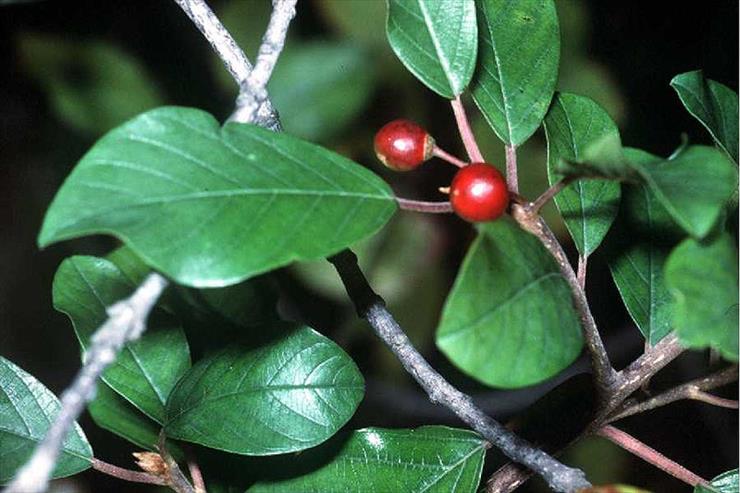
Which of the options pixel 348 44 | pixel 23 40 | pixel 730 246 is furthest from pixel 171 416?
pixel 23 40

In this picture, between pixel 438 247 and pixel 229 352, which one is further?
pixel 438 247

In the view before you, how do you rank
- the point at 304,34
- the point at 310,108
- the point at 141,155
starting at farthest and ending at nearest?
the point at 304,34 → the point at 310,108 → the point at 141,155

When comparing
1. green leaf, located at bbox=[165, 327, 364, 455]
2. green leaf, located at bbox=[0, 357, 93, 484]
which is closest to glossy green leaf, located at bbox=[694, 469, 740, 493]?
green leaf, located at bbox=[165, 327, 364, 455]

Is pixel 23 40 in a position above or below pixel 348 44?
above

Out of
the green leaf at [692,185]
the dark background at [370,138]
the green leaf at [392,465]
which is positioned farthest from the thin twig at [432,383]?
the dark background at [370,138]

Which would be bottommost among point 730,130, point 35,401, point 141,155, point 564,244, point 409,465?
point 564,244

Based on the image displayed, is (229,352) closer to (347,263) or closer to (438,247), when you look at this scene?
(347,263)

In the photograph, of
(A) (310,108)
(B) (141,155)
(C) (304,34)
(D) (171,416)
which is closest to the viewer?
(B) (141,155)
